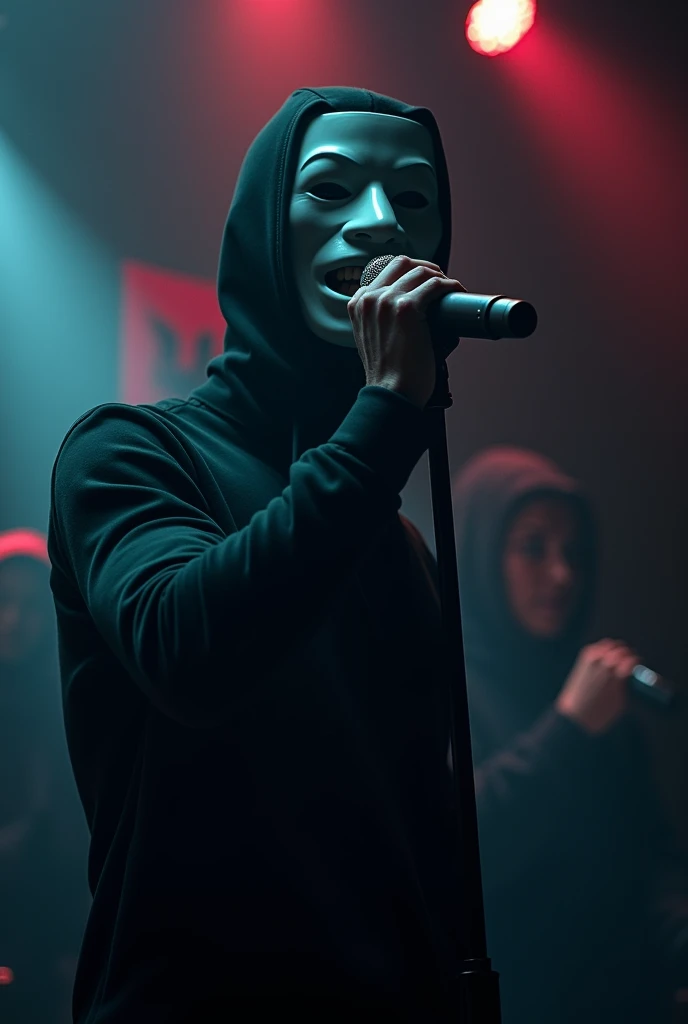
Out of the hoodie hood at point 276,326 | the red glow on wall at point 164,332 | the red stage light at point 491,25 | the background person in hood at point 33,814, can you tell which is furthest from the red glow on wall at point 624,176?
the hoodie hood at point 276,326

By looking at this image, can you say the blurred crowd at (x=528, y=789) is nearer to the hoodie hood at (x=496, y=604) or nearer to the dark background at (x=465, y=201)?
the hoodie hood at (x=496, y=604)

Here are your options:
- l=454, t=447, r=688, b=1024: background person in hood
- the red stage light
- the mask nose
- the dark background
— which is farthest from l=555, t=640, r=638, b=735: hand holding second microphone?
the mask nose

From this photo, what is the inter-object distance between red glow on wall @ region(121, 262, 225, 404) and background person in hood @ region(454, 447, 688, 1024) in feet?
2.59

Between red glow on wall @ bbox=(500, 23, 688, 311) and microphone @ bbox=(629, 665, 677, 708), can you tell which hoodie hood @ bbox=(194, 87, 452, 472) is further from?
red glow on wall @ bbox=(500, 23, 688, 311)

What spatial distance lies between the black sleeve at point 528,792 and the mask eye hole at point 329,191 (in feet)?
6.12

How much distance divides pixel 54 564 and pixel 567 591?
2.23 metres

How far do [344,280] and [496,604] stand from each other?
1885mm

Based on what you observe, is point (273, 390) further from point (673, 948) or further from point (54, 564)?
point (673, 948)

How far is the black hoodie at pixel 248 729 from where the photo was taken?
2.56 feet

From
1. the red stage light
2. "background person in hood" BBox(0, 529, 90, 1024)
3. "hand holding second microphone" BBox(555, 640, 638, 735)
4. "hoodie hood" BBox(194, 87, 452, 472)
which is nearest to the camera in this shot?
"hoodie hood" BBox(194, 87, 452, 472)

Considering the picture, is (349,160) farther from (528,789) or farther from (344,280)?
(528,789)

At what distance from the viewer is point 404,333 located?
0.84 meters

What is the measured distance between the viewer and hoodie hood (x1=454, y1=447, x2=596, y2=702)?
292 cm

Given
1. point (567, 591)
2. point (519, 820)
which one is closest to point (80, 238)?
point (567, 591)
